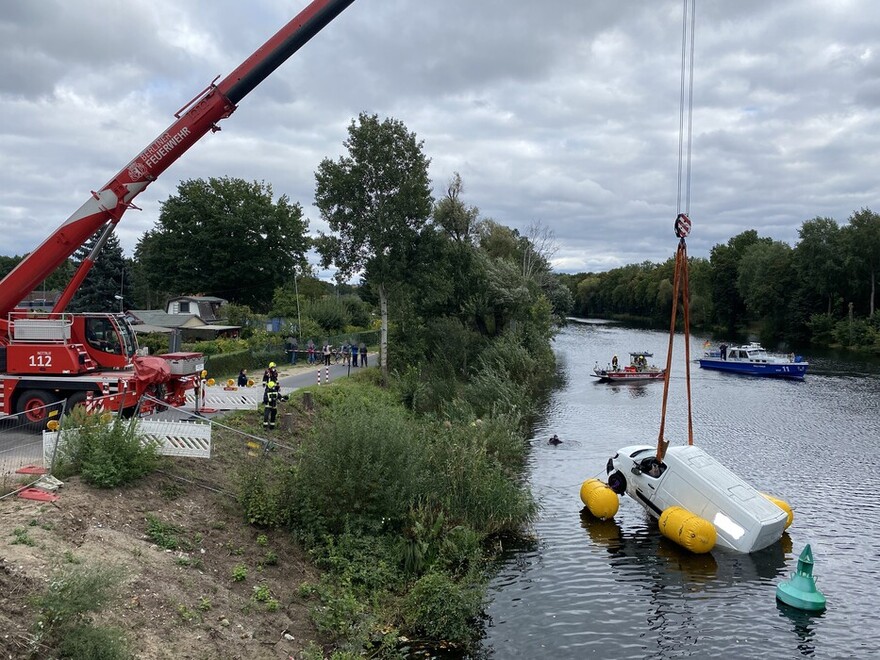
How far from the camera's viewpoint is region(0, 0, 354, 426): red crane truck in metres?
17.5

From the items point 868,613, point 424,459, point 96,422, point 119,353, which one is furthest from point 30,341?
point 868,613

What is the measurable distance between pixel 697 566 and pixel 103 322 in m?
18.0

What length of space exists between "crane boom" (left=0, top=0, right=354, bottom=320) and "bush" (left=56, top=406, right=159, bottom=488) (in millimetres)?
5368

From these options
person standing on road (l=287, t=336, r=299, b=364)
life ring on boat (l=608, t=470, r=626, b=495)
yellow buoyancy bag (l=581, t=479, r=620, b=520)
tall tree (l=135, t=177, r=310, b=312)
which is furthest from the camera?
tall tree (l=135, t=177, r=310, b=312)

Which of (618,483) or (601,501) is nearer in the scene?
(601,501)

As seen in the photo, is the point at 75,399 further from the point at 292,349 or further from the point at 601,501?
the point at 292,349

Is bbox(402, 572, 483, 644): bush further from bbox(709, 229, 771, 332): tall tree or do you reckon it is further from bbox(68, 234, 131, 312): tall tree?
bbox(709, 229, 771, 332): tall tree

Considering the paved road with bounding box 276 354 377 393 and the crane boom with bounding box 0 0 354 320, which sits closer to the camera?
the crane boom with bounding box 0 0 354 320

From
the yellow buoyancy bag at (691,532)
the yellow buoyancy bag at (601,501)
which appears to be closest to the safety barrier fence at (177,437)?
the yellow buoyancy bag at (601,501)

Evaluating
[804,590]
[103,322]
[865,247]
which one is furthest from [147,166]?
[865,247]

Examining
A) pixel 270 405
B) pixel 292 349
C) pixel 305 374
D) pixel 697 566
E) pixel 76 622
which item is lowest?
pixel 697 566

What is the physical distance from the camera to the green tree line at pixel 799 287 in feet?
264

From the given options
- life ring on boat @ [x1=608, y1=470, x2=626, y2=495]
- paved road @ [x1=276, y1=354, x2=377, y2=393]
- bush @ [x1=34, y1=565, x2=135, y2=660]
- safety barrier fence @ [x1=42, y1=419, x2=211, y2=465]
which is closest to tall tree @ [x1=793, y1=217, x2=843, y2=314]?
paved road @ [x1=276, y1=354, x2=377, y2=393]

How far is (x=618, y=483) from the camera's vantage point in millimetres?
20656
